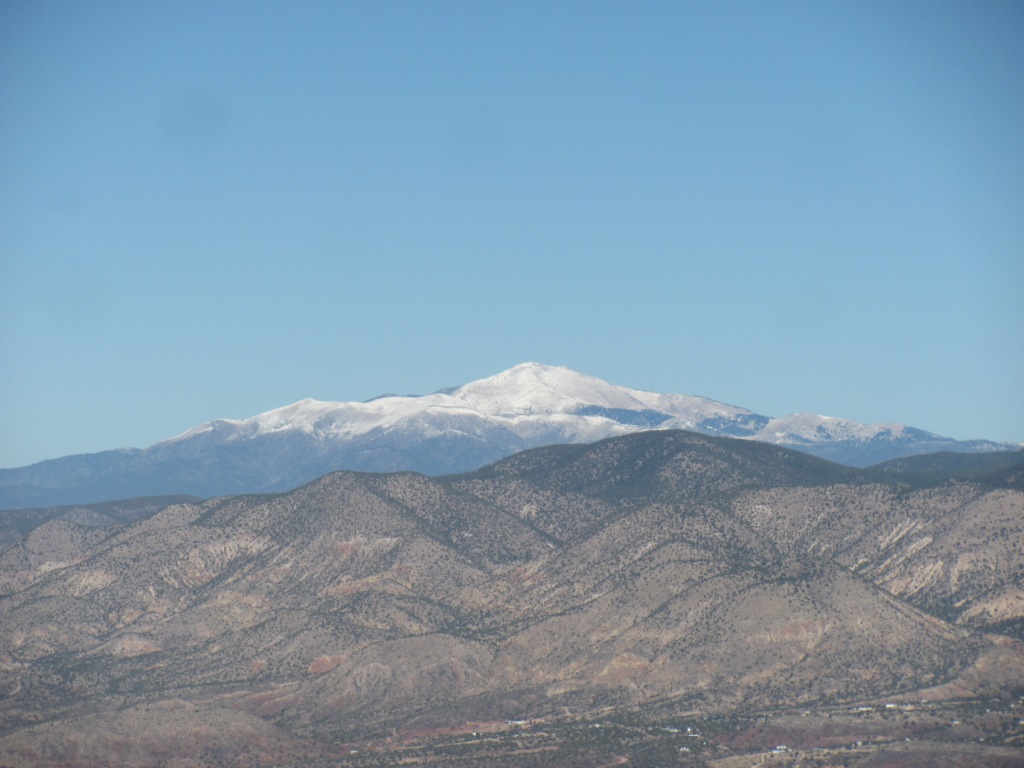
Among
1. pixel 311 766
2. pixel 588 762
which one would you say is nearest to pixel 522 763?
pixel 588 762

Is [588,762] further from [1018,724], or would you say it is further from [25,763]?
[25,763]

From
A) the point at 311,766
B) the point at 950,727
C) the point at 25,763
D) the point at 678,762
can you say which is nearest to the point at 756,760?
the point at 678,762

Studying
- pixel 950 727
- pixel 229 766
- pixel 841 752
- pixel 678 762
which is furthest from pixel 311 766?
pixel 950 727

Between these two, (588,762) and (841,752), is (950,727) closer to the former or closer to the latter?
(841,752)

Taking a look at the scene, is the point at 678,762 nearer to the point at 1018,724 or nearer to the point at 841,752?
the point at 841,752

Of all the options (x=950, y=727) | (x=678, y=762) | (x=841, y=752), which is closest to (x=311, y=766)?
(x=678, y=762)
